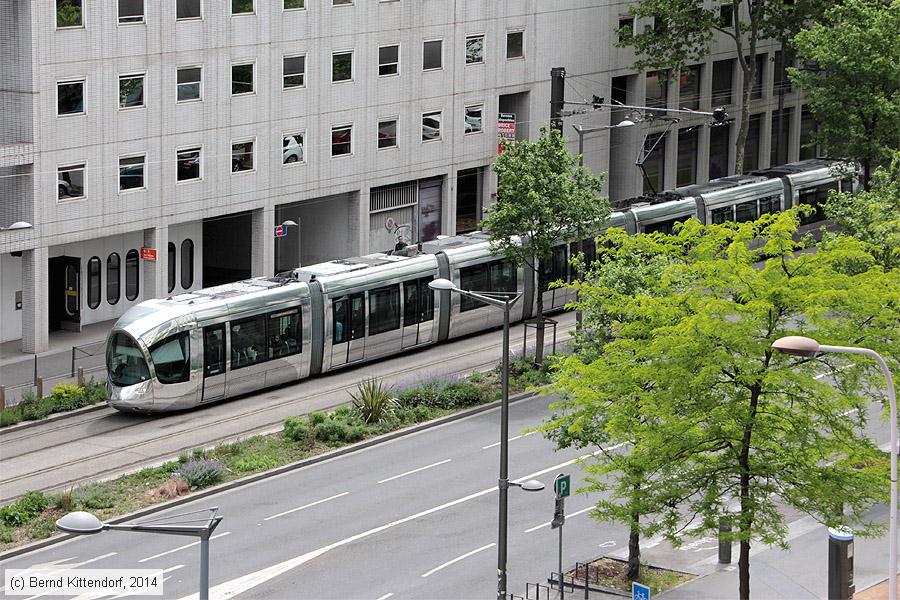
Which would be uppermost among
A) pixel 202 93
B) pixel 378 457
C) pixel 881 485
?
pixel 202 93

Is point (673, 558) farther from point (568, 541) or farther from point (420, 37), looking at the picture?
point (420, 37)

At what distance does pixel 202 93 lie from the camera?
50906 millimetres

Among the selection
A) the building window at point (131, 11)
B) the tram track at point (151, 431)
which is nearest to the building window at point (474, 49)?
the building window at point (131, 11)

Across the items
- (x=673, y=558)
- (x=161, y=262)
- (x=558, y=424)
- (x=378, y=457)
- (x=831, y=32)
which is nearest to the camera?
(x=558, y=424)

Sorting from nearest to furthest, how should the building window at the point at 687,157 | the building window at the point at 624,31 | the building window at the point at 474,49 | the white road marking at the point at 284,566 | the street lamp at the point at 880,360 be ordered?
the street lamp at the point at 880,360 < the white road marking at the point at 284,566 < the building window at the point at 474,49 < the building window at the point at 624,31 < the building window at the point at 687,157

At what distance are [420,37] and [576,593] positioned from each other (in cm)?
3277

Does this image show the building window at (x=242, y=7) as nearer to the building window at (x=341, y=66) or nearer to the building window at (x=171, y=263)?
the building window at (x=341, y=66)

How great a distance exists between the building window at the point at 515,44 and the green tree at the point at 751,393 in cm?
3591

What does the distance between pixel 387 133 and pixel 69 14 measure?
14.7 meters

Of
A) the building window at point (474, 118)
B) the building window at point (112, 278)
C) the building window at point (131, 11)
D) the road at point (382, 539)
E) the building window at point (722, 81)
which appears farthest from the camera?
the building window at point (722, 81)

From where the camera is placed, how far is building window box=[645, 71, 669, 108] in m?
71.1

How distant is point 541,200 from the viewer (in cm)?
4306

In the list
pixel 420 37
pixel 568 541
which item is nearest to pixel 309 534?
pixel 568 541

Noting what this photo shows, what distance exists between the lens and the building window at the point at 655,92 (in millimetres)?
71062
